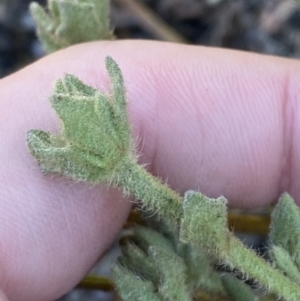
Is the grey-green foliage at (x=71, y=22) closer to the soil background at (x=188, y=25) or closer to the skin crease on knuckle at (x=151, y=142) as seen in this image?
the skin crease on knuckle at (x=151, y=142)

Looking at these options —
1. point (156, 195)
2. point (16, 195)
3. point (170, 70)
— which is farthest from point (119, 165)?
point (170, 70)

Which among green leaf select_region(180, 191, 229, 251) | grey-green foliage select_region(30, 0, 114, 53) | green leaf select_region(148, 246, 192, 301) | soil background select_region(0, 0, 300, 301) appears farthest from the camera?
soil background select_region(0, 0, 300, 301)

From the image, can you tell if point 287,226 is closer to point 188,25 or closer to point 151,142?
point 151,142

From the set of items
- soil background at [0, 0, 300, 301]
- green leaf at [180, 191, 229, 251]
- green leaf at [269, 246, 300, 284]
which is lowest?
green leaf at [269, 246, 300, 284]

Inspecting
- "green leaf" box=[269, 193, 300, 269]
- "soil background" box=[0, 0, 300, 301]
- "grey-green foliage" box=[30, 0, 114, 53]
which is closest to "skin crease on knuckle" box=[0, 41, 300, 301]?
"grey-green foliage" box=[30, 0, 114, 53]

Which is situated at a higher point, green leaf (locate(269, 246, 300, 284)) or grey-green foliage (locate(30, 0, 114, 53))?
grey-green foliage (locate(30, 0, 114, 53))

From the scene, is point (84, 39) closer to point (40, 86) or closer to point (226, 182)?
point (40, 86)

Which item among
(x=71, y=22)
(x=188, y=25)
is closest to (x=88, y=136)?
Answer: (x=71, y=22)

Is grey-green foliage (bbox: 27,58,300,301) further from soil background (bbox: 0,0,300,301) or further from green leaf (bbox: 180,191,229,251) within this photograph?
soil background (bbox: 0,0,300,301)
